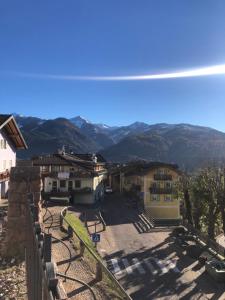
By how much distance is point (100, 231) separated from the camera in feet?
178

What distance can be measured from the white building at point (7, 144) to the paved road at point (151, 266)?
13898 millimetres

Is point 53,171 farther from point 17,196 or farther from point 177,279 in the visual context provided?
point 17,196

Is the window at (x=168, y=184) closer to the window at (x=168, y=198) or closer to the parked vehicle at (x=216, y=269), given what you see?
the window at (x=168, y=198)

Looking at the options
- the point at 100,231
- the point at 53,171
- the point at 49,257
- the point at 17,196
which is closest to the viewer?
the point at 49,257

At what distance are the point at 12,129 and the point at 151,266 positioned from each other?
2394cm

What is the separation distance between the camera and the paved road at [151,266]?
35125 millimetres

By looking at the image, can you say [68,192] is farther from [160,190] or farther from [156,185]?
[160,190]

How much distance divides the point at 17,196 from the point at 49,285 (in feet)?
28.6

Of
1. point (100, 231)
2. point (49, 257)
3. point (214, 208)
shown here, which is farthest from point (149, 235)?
point (49, 257)

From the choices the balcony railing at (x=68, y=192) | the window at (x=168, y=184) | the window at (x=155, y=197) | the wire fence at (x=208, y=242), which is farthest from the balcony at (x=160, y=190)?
the wire fence at (x=208, y=242)

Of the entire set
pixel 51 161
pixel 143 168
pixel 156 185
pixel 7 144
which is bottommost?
pixel 156 185

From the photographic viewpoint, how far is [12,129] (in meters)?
48.9

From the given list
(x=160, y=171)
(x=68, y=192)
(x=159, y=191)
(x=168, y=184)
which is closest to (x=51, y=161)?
(x=68, y=192)

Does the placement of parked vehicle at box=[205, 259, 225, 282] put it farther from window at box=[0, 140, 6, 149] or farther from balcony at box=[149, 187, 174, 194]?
balcony at box=[149, 187, 174, 194]
